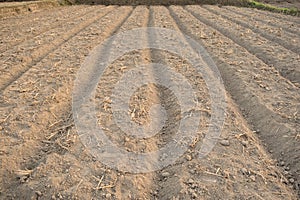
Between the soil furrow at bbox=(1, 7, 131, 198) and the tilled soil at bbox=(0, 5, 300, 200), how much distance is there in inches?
0.5

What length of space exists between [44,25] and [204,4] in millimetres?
9457

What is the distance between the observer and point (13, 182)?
9.28ft

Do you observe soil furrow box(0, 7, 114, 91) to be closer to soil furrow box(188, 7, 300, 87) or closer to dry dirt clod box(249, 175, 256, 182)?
dry dirt clod box(249, 175, 256, 182)

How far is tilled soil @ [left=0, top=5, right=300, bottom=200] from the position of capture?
8.92 feet

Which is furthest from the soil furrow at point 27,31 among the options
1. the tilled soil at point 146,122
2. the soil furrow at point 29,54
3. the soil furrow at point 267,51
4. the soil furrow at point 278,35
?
the soil furrow at point 278,35

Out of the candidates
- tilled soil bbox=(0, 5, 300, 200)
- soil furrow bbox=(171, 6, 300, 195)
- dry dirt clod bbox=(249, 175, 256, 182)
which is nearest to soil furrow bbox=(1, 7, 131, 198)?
tilled soil bbox=(0, 5, 300, 200)

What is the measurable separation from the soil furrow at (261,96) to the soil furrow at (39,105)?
239cm

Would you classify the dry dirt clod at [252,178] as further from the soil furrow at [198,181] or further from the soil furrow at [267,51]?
the soil furrow at [267,51]

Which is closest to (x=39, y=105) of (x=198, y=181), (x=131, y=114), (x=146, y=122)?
(x=131, y=114)

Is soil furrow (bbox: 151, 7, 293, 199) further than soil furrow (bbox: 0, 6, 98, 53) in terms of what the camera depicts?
No

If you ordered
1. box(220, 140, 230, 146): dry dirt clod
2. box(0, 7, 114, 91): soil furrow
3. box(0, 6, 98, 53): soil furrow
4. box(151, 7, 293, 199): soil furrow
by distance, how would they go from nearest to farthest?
box(151, 7, 293, 199): soil furrow < box(220, 140, 230, 146): dry dirt clod < box(0, 7, 114, 91): soil furrow < box(0, 6, 98, 53): soil furrow

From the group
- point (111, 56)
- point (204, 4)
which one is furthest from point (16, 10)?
point (204, 4)

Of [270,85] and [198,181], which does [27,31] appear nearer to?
[270,85]

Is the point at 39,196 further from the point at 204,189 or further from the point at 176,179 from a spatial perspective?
the point at 204,189
